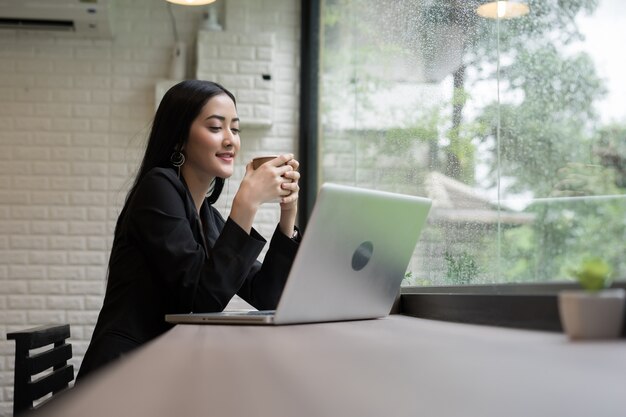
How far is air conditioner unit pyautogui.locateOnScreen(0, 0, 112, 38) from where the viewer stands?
4.30m

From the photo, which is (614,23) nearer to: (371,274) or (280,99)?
(371,274)

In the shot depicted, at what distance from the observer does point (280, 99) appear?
481cm

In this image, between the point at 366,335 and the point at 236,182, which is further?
the point at 236,182

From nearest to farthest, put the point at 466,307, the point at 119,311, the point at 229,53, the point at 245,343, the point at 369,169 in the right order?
the point at 245,343 < the point at 466,307 < the point at 119,311 < the point at 369,169 < the point at 229,53

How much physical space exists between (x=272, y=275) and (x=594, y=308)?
63.2 inches

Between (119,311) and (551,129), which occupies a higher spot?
(551,129)

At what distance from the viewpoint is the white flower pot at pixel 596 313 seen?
25.0 inches

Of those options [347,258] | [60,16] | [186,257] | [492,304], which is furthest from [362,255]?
[60,16]

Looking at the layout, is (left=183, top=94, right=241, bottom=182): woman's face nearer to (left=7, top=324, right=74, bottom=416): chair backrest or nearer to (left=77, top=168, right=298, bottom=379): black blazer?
(left=77, top=168, right=298, bottom=379): black blazer

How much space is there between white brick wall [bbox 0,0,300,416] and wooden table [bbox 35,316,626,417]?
12.4 feet

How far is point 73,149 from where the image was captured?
4660 millimetres

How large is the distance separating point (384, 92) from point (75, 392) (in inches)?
110

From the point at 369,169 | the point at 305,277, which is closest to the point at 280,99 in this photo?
the point at 369,169

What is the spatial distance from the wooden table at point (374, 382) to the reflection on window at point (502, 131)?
0.39m
